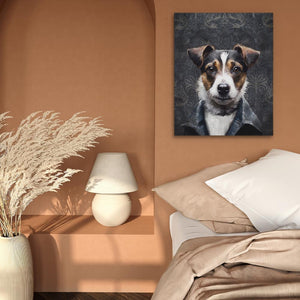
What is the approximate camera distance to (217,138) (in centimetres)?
245

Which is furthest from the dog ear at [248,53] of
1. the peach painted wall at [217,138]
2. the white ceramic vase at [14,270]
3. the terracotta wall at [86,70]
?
the white ceramic vase at [14,270]

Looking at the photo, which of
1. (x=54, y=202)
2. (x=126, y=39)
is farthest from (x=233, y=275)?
(x=126, y=39)

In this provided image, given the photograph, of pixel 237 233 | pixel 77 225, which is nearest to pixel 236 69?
pixel 237 233

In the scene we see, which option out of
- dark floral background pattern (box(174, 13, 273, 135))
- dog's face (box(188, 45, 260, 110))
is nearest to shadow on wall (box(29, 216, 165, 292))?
dark floral background pattern (box(174, 13, 273, 135))

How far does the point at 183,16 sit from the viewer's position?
2416mm

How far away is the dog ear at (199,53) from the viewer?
95.4 inches

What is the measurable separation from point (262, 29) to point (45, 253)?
2.30m

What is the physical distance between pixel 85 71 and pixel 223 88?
4.16ft

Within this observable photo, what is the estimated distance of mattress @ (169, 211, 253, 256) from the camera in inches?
70.5

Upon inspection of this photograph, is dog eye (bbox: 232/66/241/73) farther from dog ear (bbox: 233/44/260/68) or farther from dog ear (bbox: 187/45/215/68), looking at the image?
dog ear (bbox: 187/45/215/68)

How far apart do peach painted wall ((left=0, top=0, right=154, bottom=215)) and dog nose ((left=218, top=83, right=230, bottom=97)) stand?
0.73 metres

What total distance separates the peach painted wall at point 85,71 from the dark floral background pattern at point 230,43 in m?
0.55

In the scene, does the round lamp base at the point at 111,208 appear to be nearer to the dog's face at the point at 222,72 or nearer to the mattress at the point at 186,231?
the mattress at the point at 186,231

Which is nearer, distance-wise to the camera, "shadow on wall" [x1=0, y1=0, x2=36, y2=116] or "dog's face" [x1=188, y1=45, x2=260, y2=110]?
"dog's face" [x1=188, y1=45, x2=260, y2=110]
